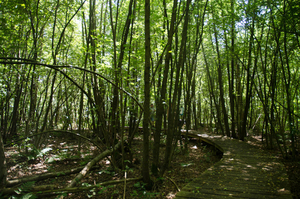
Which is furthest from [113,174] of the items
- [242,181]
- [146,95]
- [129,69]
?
[242,181]

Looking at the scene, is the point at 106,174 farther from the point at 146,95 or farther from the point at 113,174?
the point at 146,95

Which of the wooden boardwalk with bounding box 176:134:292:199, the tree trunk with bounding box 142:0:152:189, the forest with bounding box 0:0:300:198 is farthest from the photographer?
the forest with bounding box 0:0:300:198

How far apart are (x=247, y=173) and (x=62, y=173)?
357cm

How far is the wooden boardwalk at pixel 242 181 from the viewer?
2.75 metres

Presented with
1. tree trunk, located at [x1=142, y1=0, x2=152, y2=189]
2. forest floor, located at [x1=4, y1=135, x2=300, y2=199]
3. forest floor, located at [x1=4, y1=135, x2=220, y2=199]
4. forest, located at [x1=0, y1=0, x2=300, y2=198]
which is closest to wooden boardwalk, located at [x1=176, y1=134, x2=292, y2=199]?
forest floor, located at [x1=4, y1=135, x2=300, y2=199]

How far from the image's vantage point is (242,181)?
125 inches

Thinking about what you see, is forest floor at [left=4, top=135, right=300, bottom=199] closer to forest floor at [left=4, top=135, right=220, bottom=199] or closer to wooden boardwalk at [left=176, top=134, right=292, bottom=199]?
forest floor at [left=4, top=135, right=220, bottom=199]

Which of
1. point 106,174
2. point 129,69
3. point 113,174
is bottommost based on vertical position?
point 106,174

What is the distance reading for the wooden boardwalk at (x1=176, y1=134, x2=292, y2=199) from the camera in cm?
275

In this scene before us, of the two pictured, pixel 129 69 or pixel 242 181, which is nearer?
pixel 242 181

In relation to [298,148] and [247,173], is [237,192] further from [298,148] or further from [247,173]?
[298,148]

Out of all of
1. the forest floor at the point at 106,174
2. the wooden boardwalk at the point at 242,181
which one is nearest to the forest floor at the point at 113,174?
the forest floor at the point at 106,174

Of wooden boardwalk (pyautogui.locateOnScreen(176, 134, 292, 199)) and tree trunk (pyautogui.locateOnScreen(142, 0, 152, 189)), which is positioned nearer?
tree trunk (pyautogui.locateOnScreen(142, 0, 152, 189))

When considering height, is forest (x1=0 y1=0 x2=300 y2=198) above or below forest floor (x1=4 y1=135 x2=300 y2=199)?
above
